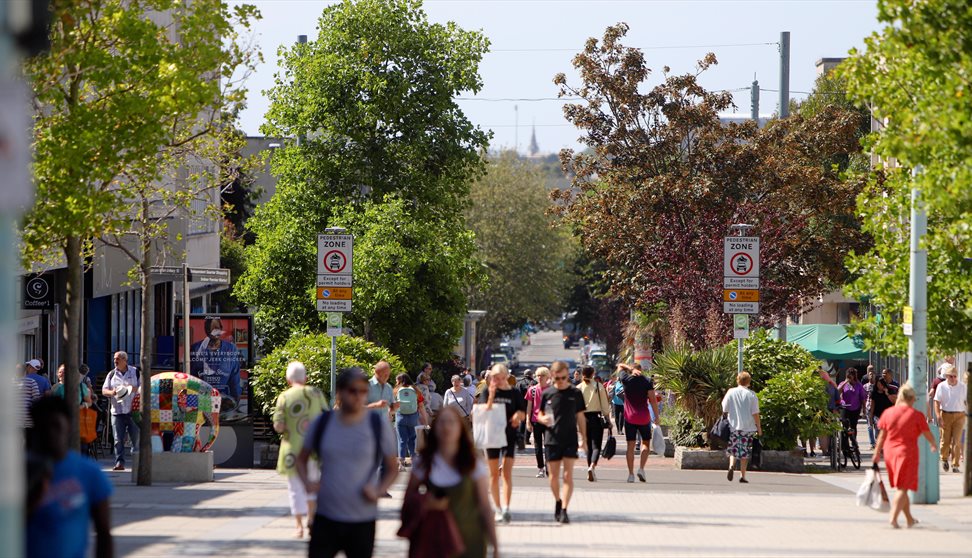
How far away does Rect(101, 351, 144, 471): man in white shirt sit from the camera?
2244 cm

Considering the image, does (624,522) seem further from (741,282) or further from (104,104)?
(741,282)

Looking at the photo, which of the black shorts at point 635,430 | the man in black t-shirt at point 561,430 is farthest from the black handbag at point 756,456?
the man in black t-shirt at point 561,430

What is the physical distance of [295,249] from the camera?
3422 centimetres

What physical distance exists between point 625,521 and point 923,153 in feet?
15.6

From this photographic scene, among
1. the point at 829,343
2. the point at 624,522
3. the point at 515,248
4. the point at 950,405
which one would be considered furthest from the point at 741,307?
the point at 515,248

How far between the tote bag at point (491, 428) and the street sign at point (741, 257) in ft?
33.8

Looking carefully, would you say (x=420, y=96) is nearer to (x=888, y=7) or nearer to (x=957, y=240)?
(x=957, y=240)

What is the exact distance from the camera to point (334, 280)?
21375 millimetres

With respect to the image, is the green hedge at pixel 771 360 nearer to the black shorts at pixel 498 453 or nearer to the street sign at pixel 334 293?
the street sign at pixel 334 293

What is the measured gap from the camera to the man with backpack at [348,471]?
900 cm

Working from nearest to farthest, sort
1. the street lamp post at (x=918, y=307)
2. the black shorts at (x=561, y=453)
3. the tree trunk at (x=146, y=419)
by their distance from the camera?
1. the black shorts at (x=561, y=453)
2. the street lamp post at (x=918, y=307)
3. the tree trunk at (x=146, y=419)

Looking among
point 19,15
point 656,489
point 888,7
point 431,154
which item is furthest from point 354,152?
point 19,15

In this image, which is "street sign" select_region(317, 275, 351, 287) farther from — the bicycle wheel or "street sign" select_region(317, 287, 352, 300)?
the bicycle wheel

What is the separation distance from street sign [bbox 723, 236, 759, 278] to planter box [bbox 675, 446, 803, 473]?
294 cm
